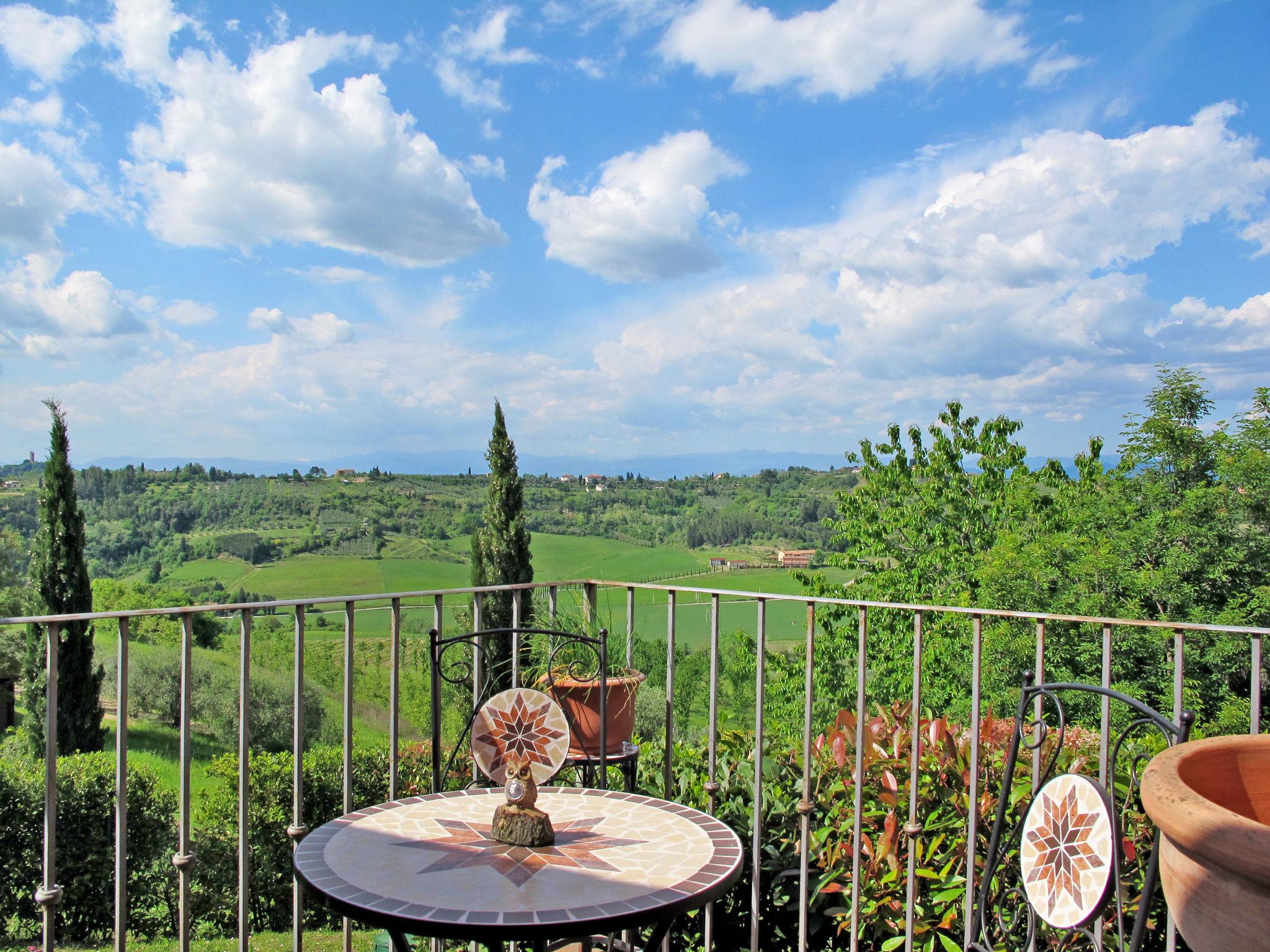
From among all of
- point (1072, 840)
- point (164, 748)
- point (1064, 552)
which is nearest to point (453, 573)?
point (164, 748)

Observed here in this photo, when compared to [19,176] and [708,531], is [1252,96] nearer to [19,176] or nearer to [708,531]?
[708,531]

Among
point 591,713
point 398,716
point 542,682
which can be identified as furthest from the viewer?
point 542,682

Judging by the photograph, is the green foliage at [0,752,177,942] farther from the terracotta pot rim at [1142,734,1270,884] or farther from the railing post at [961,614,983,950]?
the terracotta pot rim at [1142,734,1270,884]

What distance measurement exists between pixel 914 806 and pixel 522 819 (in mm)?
1194

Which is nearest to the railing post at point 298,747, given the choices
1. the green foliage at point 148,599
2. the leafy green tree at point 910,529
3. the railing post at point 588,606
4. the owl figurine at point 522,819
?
the owl figurine at point 522,819

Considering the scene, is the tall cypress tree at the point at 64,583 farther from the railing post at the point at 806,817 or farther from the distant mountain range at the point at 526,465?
the railing post at the point at 806,817

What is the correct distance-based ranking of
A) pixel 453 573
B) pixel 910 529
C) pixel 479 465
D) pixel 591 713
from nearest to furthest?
1. pixel 591 713
2. pixel 910 529
3. pixel 479 465
4. pixel 453 573

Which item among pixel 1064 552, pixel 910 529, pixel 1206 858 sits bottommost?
pixel 1064 552

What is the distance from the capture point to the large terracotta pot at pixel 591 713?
2635 millimetres

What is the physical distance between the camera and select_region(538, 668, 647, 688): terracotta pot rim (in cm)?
264

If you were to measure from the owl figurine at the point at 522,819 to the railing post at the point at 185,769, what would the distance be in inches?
29.3

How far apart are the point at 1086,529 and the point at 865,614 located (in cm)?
1545

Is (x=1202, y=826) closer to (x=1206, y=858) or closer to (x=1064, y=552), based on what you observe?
(x=1206, y=858)

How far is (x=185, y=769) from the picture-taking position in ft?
6.27
